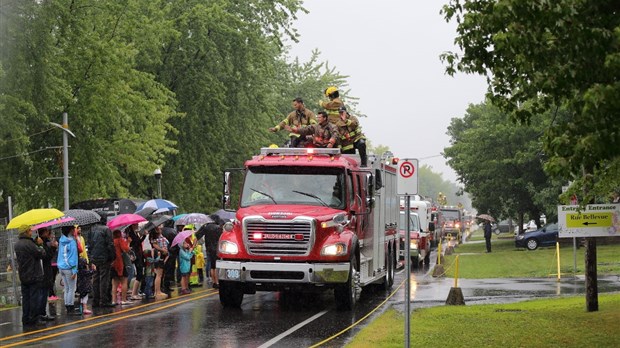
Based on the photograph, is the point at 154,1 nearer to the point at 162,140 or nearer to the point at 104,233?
the point at 162,140

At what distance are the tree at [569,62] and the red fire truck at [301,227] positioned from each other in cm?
737

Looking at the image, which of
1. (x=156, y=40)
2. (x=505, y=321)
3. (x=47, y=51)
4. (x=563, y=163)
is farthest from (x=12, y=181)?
(x=563, y=163)

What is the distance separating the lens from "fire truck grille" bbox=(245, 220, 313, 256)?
18.8m

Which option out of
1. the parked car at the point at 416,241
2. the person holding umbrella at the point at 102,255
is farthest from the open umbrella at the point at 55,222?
the parked car at the point at 416,241

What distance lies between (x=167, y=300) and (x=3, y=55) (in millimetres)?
14952

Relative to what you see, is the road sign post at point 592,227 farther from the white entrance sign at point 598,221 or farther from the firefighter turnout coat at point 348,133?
the firefighter turnout coat at point 348,133

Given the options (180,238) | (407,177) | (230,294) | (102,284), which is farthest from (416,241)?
(407,177)

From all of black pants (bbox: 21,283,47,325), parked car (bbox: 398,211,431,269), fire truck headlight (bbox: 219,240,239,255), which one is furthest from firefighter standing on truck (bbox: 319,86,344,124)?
parked car (bbox: 398,211,431,269)

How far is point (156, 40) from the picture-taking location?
4209cm

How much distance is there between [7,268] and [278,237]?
734 centimetres

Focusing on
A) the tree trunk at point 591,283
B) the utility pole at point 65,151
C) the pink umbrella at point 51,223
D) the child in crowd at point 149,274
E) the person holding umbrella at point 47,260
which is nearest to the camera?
the person holding umbrella at point 47,260

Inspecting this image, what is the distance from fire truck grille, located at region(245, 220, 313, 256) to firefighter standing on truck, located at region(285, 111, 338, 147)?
297cm

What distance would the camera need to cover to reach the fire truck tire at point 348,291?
19.3m

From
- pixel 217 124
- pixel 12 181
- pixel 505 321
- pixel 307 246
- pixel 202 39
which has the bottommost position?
pixel 505 321
